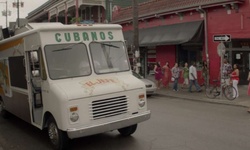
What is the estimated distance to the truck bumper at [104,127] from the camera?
635cm

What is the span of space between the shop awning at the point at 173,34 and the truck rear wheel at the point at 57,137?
13.1 m

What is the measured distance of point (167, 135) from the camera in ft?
25.9

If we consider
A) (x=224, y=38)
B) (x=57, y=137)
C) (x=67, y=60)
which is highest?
(x=224, y=38)

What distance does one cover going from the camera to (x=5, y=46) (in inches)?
376

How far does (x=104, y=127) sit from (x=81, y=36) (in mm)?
2066

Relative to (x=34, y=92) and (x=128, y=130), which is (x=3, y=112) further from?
(x=128, y=130)

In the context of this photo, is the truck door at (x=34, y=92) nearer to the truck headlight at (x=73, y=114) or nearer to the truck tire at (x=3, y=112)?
the truck headlight at (x=73, y=114)

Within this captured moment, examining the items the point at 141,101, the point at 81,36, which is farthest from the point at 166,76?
the point at 81,36

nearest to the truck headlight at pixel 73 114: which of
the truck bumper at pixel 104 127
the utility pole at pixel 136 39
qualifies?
the truck bumper at pixel 104 127

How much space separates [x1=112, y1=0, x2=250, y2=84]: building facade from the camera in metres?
17.3

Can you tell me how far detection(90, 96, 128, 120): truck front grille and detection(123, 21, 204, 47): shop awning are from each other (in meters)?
12.5

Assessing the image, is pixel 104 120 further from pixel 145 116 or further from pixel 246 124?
pixel 246 124

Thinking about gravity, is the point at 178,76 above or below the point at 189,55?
below

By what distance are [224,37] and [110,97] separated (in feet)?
28.9
